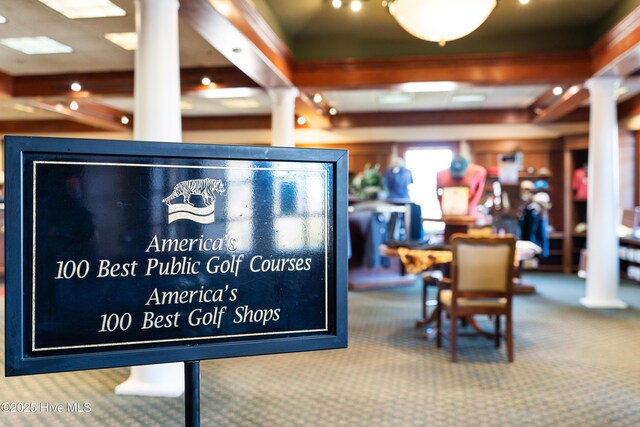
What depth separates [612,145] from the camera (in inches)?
277

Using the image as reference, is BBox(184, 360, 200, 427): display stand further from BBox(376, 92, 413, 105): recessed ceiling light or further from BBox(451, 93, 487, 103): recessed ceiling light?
BBox(451, 93, 487, 103): recessed ceiling light

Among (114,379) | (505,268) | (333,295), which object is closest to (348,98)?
(505,268)

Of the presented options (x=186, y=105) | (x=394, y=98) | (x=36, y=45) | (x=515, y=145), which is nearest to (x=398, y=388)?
(x=36, y=45)

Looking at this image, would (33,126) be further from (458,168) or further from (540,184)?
(540,184)

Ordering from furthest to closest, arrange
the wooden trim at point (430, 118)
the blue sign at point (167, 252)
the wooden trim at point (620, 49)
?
the wooden trim at point (430, 118) < the wooden trim at point (620, 49) < the blue sign at point (167, 252)

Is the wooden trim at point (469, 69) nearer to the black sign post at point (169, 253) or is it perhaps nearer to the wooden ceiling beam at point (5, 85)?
the wooden ceiling beam at point (5, 85)

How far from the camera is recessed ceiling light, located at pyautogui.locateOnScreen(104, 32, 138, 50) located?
623 centimetres

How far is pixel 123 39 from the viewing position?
6.43 metres

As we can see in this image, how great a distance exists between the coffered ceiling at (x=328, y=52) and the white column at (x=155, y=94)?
0.70 meters

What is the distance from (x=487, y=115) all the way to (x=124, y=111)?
772 centimetres

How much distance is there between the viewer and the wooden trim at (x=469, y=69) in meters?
7.00

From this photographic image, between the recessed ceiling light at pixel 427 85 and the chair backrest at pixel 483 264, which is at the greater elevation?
the recessed ceiling light at pixel 427 85

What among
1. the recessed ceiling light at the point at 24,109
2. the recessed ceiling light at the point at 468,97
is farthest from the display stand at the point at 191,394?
the recessed ceiling light at the point at 24,109

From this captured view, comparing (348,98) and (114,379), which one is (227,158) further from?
(348,98)
